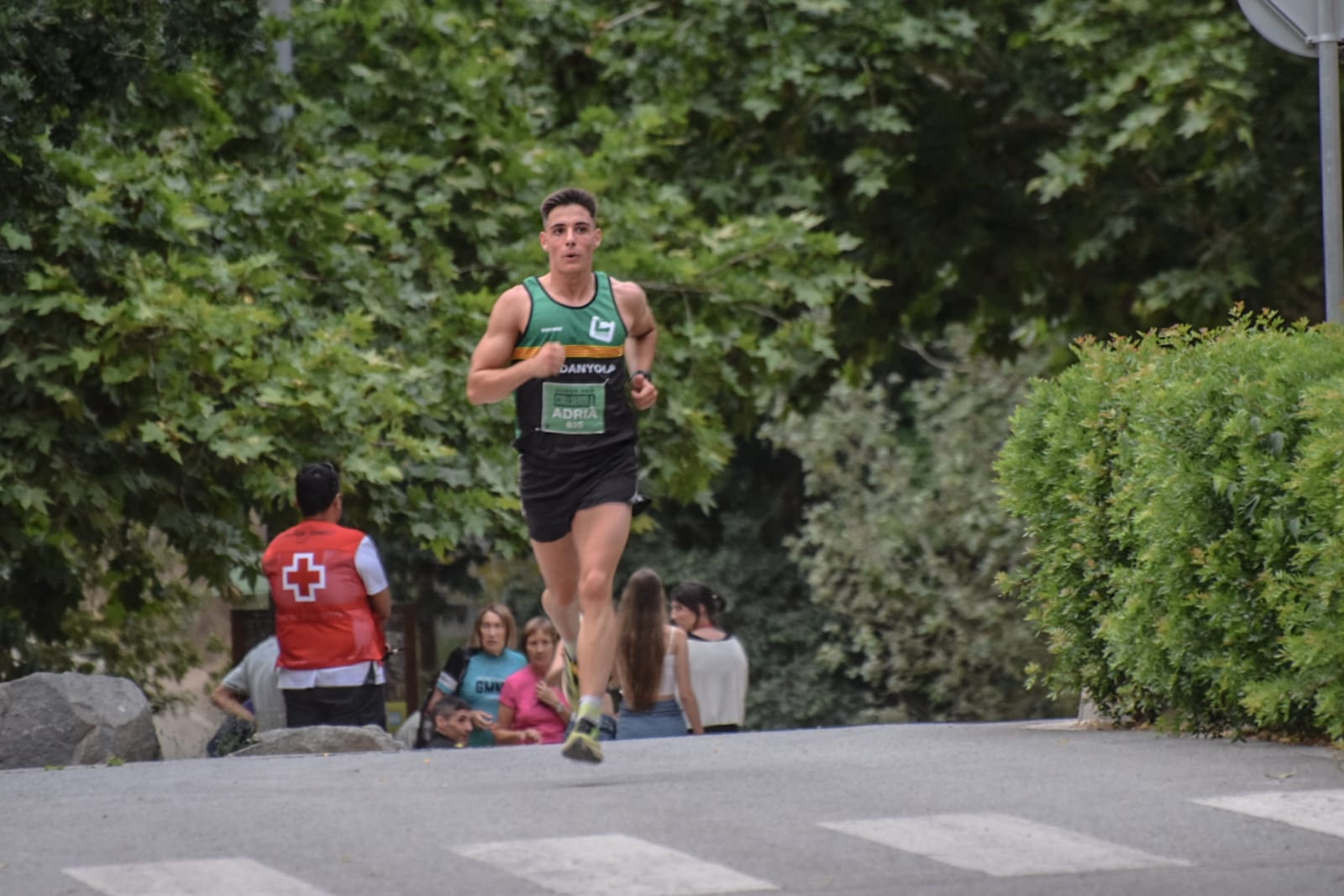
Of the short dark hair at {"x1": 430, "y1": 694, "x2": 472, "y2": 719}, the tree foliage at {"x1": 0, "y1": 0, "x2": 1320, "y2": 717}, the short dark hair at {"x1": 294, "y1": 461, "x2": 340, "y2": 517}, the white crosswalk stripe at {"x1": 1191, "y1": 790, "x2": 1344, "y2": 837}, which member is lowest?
the white crosswalk stripe at {"x1": 1191, "y1": 790, "x2": 1344, "y2": 837}

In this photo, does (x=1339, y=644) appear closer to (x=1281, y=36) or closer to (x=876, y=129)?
(x=1281, y=36)

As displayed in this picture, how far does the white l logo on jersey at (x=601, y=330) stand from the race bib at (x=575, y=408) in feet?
0.54

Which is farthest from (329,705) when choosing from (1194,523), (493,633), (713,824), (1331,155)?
(1331,155)

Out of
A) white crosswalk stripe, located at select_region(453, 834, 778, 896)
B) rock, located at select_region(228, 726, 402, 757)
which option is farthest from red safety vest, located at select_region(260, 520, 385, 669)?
white crosswalk stripe, located at select_region(453, 834, 778, 896)

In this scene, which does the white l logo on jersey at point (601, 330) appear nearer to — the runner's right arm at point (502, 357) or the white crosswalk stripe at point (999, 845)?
the runner's right arm at point (502, 357)

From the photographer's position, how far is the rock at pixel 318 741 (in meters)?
10.7

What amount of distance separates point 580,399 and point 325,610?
3056mm

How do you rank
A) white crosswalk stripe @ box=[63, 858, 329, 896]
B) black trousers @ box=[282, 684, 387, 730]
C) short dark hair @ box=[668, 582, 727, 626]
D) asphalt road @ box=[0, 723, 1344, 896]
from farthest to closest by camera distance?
short dark hair @ box=[668, 582, 727, 626]
black trousers @ box=[282, 684, 387, 730]
asphalt road @ box=[0, 723, 1344, 896]
white crosswalk stripe @ box=[63, 858, 329, 896]

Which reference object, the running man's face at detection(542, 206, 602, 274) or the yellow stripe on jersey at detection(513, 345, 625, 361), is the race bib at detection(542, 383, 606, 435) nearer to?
the yellow stripe on jersey at detection(513, 345, 625, 361)

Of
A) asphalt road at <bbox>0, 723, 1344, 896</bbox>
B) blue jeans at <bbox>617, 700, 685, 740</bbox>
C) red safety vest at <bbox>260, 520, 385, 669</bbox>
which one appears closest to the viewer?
asphalt road at <bbox>0, 723, 1344, 896</bbox>

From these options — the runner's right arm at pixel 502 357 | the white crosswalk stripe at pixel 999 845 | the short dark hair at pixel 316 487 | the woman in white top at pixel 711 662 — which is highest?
the runner's right arm at pixel 502 357

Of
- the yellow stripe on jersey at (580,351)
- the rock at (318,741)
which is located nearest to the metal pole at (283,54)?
the rock at (318,741)

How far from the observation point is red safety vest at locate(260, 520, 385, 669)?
11.2 m

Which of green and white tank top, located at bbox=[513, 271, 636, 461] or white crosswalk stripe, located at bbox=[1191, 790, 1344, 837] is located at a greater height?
green and white tank top, located at bbox=[513, 271, 636, 461]
